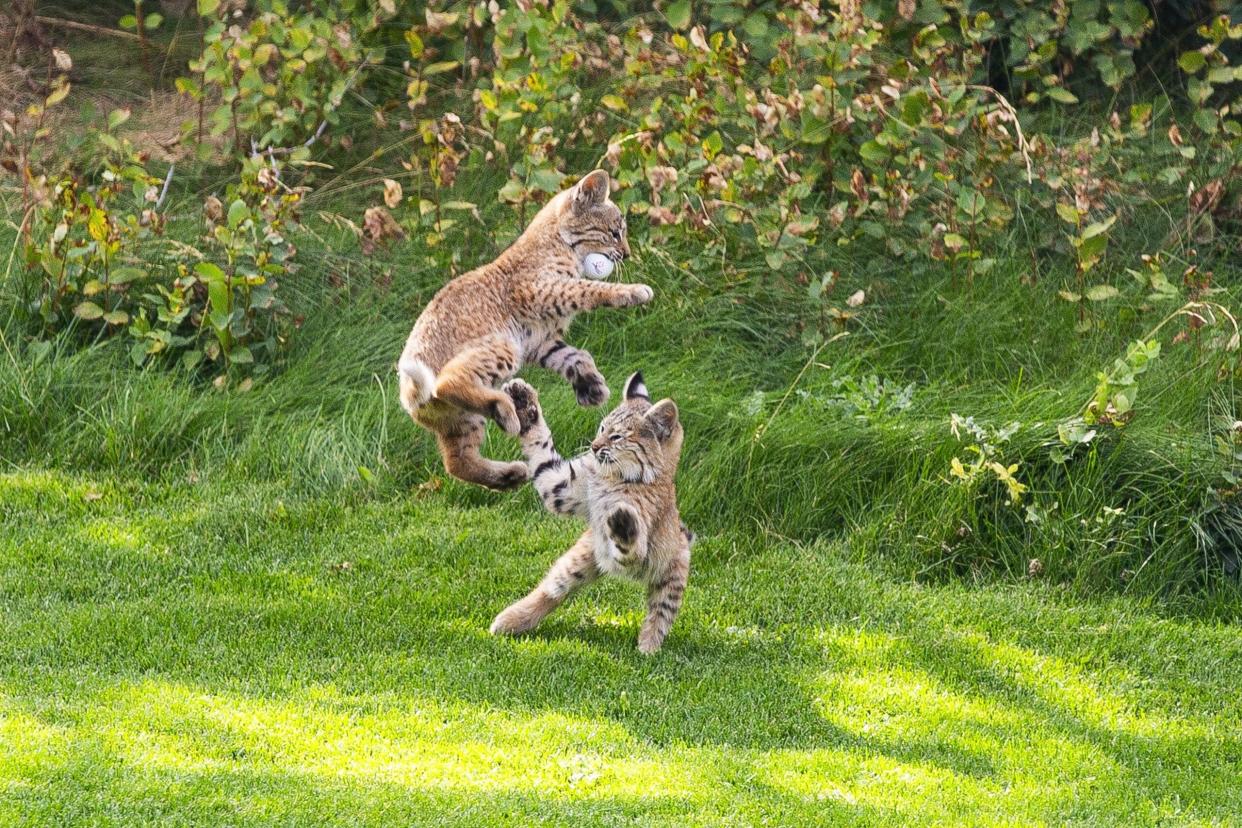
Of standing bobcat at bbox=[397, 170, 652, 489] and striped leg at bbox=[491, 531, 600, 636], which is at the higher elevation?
standing bobcat at bbox=[397, 170, 652, 489]

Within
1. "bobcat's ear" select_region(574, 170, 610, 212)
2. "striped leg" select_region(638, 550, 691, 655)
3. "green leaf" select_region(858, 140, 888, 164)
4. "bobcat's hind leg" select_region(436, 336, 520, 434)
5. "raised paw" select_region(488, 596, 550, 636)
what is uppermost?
"bobcat's ear" select_region(574, 170, 610, 212)

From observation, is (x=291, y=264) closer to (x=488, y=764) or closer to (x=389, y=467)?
(x=389, y=467)

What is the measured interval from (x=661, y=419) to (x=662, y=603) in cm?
94

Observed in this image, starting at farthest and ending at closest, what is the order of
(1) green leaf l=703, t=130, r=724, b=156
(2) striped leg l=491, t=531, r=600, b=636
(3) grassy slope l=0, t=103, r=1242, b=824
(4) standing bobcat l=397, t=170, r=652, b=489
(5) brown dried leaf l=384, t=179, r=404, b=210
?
1. (1) green leaf l=703, t=130, r=724, b=156
2. (5) brown dried leaf l=384, t=179, r=404, b=210
3. (2) striped leg l=491, t=531, r=600, b=636
4. (3) grassy slope l=0, t=103, r=1242, b=824
5. (4) standing bobcat l=397, t=170, r=652, b=489

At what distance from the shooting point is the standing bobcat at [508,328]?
6.46 meters

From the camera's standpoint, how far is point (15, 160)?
439 inches

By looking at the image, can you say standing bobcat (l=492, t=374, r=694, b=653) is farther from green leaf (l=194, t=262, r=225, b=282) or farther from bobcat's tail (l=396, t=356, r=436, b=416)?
green leaf (l=194, t=262, r=225, b=282)

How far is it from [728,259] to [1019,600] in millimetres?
3193

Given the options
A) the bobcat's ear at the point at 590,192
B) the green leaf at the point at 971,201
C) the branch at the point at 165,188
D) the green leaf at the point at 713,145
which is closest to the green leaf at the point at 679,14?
the green leaf at the point at 713,145

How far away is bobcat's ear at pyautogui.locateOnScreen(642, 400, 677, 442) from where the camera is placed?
24.8 feet

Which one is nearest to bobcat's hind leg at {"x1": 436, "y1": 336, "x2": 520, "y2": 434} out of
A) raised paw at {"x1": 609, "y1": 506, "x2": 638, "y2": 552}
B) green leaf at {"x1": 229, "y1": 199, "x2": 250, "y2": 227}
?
raised paw at {"x1": 609, "y1": 506, "x2": 638, "y2": 552}

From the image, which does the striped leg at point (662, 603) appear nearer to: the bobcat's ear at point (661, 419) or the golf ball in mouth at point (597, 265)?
the bobcat's ear at point (661, 419)

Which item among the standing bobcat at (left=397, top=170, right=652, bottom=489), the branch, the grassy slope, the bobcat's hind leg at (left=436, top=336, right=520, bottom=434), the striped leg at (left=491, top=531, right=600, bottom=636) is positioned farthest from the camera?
the branch

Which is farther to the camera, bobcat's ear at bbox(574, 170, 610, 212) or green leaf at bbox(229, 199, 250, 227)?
green leaf at bbox(229, 199, 250, 227)
